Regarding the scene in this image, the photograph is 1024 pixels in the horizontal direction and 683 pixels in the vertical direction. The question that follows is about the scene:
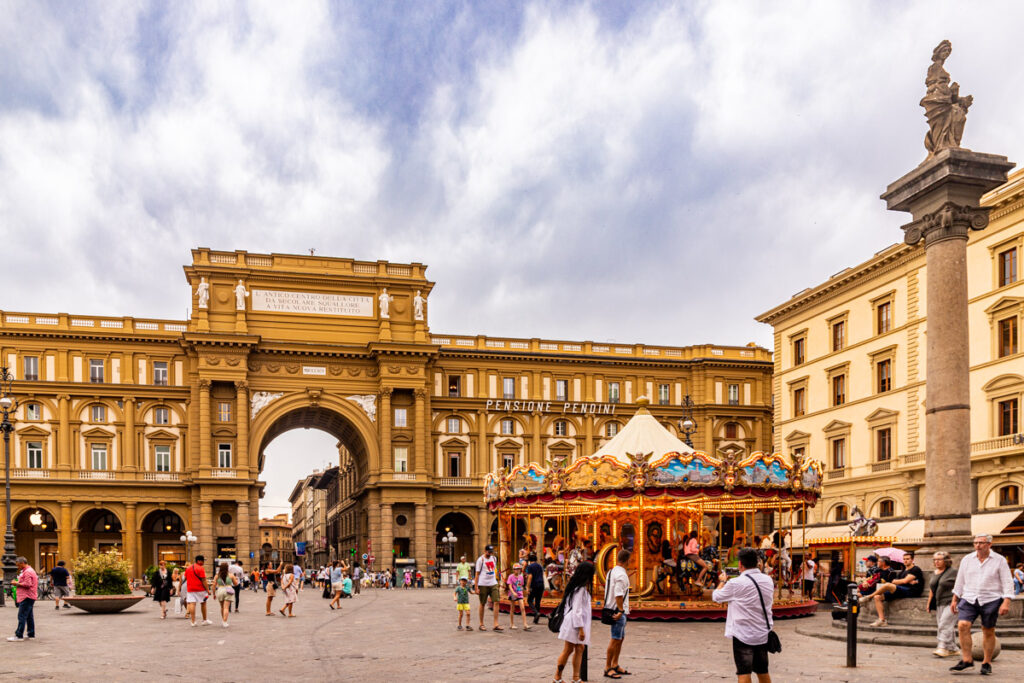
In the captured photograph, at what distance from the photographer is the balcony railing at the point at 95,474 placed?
59.3 metres

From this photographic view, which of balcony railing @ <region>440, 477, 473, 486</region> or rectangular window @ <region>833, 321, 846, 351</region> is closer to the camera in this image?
rectangular window @ <region>833, 321, 846, 351</region>

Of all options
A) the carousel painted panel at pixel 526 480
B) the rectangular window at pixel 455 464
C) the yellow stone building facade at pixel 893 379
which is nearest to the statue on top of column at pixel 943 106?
the carousel painted panel at pixel 526 480

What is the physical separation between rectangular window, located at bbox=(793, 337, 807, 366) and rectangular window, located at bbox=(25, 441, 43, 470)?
42879 millimetres

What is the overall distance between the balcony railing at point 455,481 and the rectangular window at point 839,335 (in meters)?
26.0

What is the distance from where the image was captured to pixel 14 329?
192ft

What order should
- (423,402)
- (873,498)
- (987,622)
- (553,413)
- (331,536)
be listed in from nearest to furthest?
1. (987,622)
2. (873,498)
3. (423,402)
4. (553,413)
5. (331,536)

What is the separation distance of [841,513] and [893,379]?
7.21m

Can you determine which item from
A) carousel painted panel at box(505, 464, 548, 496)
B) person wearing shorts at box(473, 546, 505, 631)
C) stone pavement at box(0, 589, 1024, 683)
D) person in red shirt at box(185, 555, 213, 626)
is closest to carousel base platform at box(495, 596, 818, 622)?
stone pavement at box(0, 589, 1024, 683)

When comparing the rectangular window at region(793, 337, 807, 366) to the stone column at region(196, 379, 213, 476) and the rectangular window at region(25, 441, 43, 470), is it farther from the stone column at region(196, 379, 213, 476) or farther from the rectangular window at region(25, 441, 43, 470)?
the rectangular window at region(25, 441, 43, 470)

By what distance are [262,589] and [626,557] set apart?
42615mm

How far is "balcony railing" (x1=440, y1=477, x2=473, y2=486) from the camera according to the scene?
212 feet

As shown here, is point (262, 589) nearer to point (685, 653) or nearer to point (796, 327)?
point (796, 327)

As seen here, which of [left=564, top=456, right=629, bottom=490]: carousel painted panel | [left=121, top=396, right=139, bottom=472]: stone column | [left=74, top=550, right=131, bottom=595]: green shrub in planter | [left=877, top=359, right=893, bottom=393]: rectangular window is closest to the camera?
[left=564, top=456, right=629, bottom=490]: carousel painted panel

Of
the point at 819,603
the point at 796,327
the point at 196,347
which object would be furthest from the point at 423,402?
the point at 819,603
